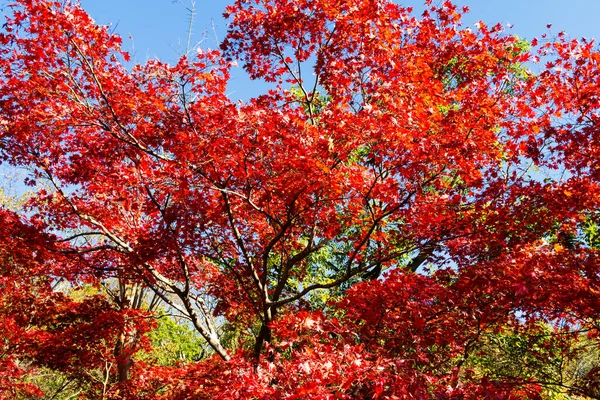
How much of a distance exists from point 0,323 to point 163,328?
9.52 m

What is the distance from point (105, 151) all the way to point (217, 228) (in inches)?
103

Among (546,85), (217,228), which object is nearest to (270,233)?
(217,228)

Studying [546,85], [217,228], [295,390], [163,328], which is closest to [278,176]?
[217,228]

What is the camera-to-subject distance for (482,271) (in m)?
5.77

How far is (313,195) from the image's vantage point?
7.41m

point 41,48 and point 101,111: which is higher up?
point 41,48

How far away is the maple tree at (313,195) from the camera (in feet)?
18.7

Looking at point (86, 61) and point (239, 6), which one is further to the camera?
point (239, 6)

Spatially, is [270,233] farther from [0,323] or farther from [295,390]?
[0,323]

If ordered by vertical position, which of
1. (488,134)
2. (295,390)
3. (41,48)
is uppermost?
(41,48)

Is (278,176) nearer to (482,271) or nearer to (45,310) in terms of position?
(482,271)

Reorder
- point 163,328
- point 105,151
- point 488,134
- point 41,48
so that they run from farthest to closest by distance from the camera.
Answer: point 163,328, point 105,151, point 488,134, point 41,48

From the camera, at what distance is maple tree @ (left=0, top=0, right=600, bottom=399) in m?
5.70

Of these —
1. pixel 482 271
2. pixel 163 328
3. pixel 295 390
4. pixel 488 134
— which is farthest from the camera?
pixel 163 328
